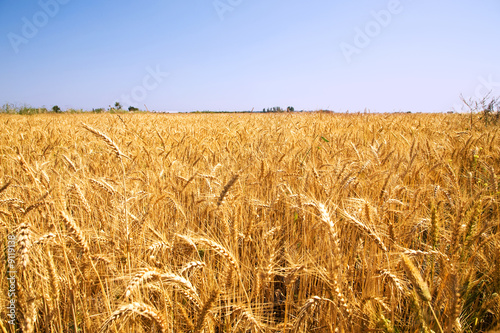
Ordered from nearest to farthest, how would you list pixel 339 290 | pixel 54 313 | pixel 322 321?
pixel 339 290 < pixel 54 313 < pixel 322 321

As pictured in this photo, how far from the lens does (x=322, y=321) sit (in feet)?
4.22

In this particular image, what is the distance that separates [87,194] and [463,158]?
13.0 ft

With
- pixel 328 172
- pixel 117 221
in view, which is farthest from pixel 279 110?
pixel 117 221

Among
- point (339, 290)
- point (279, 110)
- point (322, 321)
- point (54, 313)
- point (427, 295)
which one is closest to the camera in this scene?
point (427, 295)

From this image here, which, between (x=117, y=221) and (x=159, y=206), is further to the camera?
(x=159, y=206)

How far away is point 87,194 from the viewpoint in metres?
1.94

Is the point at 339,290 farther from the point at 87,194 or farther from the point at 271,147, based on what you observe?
the point at 271,147

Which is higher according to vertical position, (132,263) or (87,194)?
(87,194)

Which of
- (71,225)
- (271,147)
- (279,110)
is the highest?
(279,110)

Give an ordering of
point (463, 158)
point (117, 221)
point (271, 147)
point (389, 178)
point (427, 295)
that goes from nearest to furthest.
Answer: point (427, 295), point (117, 221), point (389, 178), point (463, 158), point (271, 147)

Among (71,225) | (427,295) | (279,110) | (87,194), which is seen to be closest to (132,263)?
(71,225)

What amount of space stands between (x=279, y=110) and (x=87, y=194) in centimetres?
972

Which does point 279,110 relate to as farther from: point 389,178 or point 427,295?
point 427,295

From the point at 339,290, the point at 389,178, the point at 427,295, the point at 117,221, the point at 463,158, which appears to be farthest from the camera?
the point at 463,158
